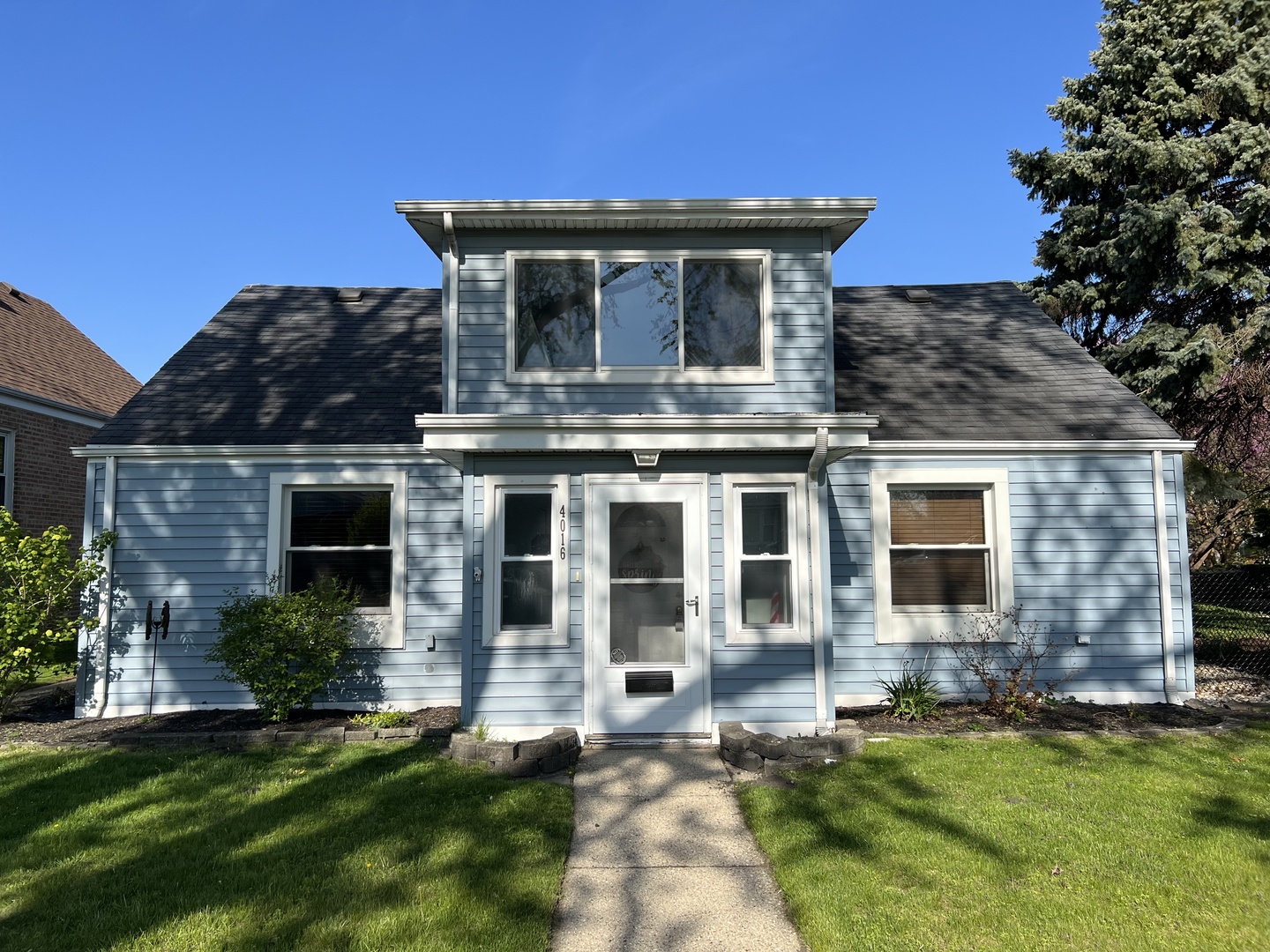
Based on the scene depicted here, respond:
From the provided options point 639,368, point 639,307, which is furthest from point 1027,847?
point 639,307

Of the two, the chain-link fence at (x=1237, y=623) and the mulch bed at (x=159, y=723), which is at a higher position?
the chain-link fence at (x=1237, y=623)

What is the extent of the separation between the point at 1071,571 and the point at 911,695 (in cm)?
→ 250

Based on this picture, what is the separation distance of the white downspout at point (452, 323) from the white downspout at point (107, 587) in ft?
13.7

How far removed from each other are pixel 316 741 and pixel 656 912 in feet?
14.7

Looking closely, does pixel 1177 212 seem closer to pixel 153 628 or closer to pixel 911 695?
pixel 911 695

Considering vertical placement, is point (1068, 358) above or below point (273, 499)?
above

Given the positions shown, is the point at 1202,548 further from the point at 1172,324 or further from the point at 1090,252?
the point at 1090,252

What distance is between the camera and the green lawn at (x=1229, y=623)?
1253 cm

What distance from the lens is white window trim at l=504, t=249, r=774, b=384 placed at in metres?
7.68

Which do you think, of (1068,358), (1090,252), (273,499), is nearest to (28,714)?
(273,499)

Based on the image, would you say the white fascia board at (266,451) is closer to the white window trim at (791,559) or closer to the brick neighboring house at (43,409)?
the white window trim at (791,559)

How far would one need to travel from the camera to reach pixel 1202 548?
17.3 m

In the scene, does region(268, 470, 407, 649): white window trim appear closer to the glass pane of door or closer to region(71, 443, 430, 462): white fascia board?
region(71, 443, 430, 462): white fascia board

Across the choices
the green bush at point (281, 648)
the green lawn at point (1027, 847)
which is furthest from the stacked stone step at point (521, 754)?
the green bush at point (281, 648)
